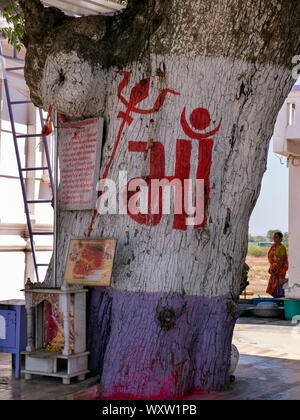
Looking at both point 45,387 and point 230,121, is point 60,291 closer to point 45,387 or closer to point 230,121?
point 45,387

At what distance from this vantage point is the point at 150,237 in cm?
580

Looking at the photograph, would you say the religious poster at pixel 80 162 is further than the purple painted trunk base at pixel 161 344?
Yes

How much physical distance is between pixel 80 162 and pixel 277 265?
7.38 m

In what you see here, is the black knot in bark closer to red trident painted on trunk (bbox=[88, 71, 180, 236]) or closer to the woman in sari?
red trident painted on trunk (bbox=[88, 71, 180, 236])

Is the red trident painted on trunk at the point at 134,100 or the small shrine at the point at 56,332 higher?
the red trident painted on trunk at the point at 134,100

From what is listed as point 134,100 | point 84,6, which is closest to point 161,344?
point 134,100

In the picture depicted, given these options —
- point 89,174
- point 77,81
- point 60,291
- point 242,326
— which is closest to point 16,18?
point 77,81

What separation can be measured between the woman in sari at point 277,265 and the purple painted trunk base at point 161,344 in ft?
23.1

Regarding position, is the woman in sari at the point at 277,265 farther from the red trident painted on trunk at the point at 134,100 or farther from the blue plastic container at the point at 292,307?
the red trident painted on trunk at the point at 134,100

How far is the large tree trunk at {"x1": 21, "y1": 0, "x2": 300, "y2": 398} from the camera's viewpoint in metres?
5.68

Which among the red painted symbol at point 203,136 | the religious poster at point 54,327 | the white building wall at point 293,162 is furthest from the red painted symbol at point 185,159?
the white building wall at point 293,162

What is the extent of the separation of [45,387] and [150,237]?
1566 mm

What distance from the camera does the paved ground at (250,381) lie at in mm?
5535

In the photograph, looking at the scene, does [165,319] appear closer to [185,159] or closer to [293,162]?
[185,159]
